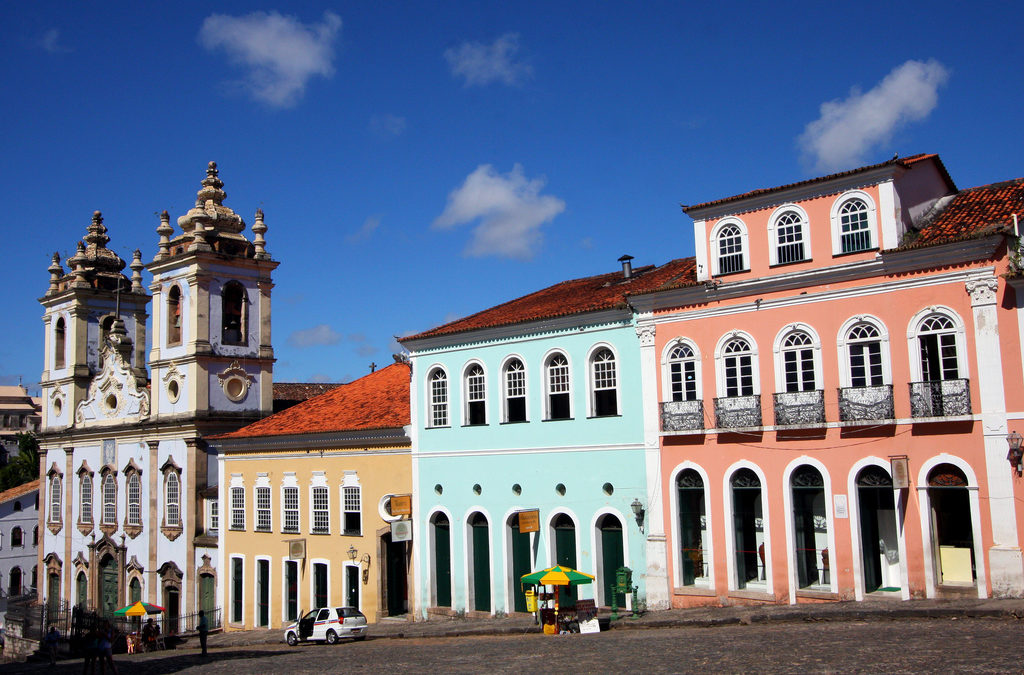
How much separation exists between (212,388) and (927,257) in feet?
99.2

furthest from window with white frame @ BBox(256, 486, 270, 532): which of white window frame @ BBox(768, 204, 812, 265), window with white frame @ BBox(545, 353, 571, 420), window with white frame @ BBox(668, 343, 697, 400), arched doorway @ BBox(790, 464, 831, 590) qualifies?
white window frame @ BBox(768, 204, 812, 265)

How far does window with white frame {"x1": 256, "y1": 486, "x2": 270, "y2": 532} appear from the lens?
36750 millimetres

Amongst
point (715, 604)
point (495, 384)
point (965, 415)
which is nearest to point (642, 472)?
point (715, 604)

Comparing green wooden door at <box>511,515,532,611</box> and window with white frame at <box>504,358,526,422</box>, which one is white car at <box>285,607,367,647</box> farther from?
window with white frame at <box>504,358,526,422</box>

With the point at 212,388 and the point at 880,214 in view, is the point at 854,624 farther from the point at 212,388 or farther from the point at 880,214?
the point at 212,388

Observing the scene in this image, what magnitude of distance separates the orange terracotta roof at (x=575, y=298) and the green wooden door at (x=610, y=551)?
5.66 meters

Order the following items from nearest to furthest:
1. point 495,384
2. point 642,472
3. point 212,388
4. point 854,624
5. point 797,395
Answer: point 854,624, point 797,395, point 642,472, point 495,384, point 212,388

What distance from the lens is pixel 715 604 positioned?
24.5m

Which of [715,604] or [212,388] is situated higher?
[212,388]

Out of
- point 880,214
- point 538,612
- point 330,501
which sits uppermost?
point 880,214

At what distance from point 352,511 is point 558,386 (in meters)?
9.32

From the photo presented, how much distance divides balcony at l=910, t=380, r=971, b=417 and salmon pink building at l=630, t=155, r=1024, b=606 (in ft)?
0.10

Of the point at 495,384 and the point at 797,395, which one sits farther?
the point at 495,384

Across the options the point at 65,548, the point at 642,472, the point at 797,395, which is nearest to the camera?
the point at 797,395
